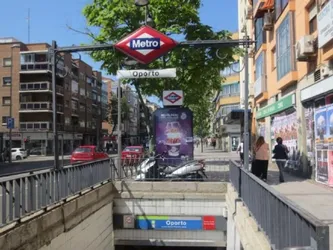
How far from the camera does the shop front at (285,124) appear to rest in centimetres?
1831

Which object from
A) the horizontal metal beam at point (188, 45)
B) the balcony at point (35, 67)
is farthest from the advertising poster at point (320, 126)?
the balcony at point (35, 67)

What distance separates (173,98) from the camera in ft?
54.8

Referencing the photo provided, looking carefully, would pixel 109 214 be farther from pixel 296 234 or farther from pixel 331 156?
pixel 296 234

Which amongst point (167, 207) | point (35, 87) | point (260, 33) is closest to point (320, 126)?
point (167, 207)

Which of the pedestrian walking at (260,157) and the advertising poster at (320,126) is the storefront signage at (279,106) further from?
the pedestrian walking at (260,157)

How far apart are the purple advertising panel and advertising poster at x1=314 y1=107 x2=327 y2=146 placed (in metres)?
4.22

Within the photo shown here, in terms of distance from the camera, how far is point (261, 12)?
2395cm

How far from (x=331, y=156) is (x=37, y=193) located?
8.69 metres

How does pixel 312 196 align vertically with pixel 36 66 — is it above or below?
below

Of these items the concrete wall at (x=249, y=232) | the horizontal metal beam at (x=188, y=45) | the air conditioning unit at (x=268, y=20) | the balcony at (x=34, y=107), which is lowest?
the concrete wall at (x=249, y=232)

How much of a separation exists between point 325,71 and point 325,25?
140cm

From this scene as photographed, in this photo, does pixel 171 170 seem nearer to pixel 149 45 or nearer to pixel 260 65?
pixel 149 45

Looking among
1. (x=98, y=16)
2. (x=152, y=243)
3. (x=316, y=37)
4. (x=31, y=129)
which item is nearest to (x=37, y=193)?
(x=152, y=243)

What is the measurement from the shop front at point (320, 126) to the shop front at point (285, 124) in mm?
1884
